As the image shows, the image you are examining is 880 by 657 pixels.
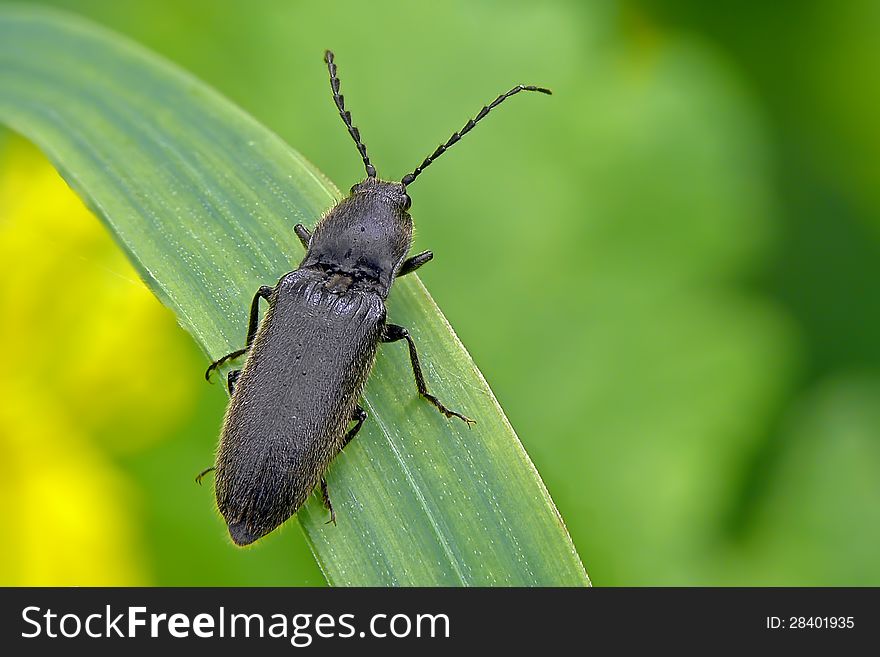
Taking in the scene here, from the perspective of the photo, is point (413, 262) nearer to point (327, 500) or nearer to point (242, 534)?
point (327, 500)

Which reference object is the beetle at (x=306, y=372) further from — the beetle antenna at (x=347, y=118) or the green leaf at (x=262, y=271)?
the beetle antenna at (x=347, y=118)

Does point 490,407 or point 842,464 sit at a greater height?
point 490,407

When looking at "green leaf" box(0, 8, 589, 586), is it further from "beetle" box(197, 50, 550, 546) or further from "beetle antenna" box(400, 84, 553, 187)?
"beetle antenna" box(400, 84, 553, 187)

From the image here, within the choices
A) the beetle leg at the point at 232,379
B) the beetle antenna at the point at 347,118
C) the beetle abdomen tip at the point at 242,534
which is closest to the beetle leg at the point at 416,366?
the beetle leg at the point at 232,379

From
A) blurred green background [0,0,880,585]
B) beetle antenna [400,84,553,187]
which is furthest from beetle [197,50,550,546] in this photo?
blurred green background [0,0,880,585]

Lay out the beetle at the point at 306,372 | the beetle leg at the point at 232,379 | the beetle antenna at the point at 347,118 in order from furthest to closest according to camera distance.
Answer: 1. the beetle antenna at the point at 347,118
2. the beetle leg at the point at 232,379
3. the beetle at the point at 306,372

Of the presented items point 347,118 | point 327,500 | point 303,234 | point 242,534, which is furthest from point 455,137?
point 242,534

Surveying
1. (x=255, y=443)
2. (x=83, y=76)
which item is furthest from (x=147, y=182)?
(x=255, y=443)

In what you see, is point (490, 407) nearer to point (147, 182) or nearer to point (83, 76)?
point (147, 182)
